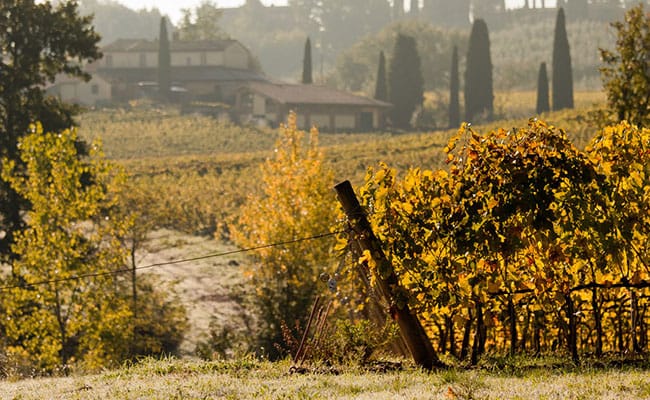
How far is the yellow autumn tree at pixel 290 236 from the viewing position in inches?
896

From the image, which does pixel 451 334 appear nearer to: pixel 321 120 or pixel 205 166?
pixel 205 166

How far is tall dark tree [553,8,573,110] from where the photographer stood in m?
80.6

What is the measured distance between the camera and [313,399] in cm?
895

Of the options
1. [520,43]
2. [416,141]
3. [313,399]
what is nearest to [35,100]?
[313,399]

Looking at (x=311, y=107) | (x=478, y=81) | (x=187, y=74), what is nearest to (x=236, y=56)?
(x=187, y=74)

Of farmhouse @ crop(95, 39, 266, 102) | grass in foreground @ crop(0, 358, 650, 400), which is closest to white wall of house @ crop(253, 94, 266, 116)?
farmhouse @ crop(95, 39, 266, 102)

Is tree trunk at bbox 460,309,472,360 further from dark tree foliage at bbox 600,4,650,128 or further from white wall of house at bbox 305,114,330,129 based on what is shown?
white wall of house at bbox 305,114,330,129

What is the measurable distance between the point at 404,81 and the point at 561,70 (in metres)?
16.8

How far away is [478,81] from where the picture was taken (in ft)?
284

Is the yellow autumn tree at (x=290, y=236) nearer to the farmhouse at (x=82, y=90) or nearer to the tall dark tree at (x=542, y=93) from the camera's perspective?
the tall dark tree at (x=542, y=93)

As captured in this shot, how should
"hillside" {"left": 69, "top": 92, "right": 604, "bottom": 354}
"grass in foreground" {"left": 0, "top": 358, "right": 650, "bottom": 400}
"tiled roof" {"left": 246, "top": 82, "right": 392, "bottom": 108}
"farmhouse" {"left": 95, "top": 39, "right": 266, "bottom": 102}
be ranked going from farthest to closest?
1. "farmhouse" {"left": 95, "top": 39, "right": 266, "bottom": 102}
2. "tiled roof" {"left": 246, "top": 82, "right": 392, "bottom": 108}
3. "hillside" {"left": 69, "top": 92, "right": 604, "bottom": 354}
4. "grass in foreground" {"left": 0, "top": 358, "right": 650, "bottom": 400}

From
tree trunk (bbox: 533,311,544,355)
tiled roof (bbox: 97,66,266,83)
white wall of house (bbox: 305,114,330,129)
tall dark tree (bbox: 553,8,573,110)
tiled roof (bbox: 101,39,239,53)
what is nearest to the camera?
tree trunk (bbox: 533,311,544,355)

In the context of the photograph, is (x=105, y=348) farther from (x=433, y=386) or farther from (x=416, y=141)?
(x=416, y=141)

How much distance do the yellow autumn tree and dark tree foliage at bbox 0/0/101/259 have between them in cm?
651
